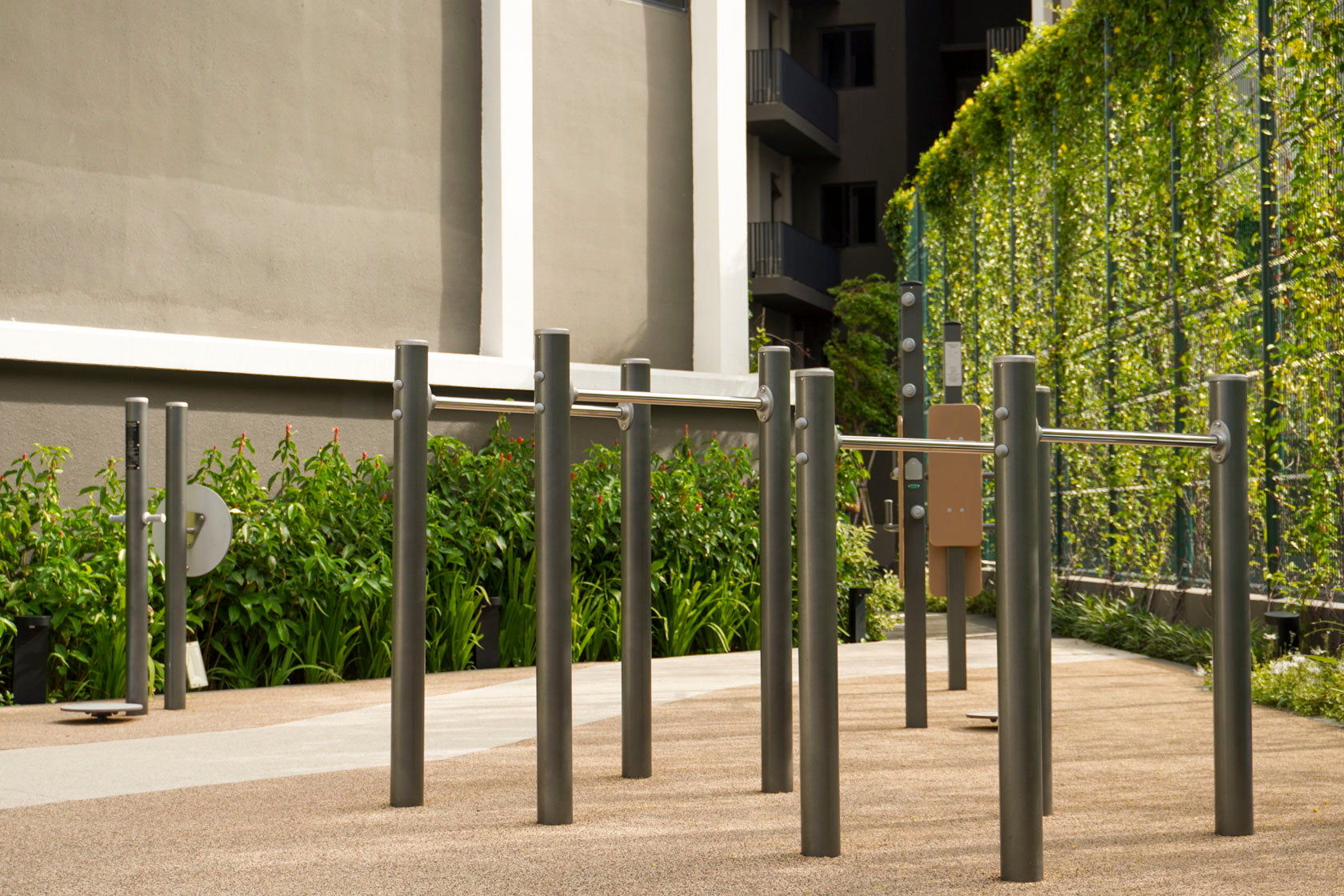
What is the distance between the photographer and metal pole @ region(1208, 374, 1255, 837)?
4297 millimetres

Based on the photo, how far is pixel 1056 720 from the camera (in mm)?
7160

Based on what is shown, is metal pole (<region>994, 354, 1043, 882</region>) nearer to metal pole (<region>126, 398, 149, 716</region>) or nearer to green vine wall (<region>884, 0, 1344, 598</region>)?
metal pole (<region>126, 398, 149, 716</region>)

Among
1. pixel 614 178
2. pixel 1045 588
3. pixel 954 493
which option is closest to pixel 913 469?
pixel 954 493

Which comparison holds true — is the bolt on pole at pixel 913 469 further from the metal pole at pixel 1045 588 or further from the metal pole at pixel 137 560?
the metal pole at pixel 137 560

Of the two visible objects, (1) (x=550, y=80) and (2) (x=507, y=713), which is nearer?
(2) (x=507, y=713)

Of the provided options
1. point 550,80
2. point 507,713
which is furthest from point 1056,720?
point 550,80

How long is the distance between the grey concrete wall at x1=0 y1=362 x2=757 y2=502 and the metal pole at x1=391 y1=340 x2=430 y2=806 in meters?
5.69

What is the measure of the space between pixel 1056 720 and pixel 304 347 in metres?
6.30

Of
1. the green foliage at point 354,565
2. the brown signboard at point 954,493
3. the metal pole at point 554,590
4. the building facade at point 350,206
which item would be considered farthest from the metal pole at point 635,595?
the building facade at point 350,206

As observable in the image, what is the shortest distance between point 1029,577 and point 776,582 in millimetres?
1312

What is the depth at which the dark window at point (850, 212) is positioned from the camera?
1214 inches

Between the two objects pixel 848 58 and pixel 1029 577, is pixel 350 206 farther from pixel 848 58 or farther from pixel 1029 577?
pixel 848 58

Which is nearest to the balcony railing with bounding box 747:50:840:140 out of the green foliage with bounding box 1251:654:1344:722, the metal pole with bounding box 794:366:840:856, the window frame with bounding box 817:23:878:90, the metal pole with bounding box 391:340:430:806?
the window frame with bounding box 817:23:878:90

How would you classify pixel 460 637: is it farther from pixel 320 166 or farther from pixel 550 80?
pixel 550 80
